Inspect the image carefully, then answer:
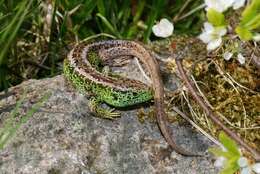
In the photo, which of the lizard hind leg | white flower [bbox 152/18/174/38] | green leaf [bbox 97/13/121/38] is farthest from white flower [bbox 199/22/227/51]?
green leaf [bbox 97/13/121/38]

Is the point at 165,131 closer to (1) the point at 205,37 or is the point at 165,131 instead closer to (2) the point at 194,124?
(2) the point at 194,124

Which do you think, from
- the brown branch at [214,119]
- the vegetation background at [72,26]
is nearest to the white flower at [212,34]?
the brown branch at [214,119]

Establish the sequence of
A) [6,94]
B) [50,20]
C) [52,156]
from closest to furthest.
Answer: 1. [52,156]
2. [6,94]
3. [50,20]

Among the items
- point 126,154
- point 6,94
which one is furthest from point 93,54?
point 126,154

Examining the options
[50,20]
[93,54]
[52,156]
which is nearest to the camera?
[52,156]

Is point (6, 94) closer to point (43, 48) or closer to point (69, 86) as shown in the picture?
point (69, 86)

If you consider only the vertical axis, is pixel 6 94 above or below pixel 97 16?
below
